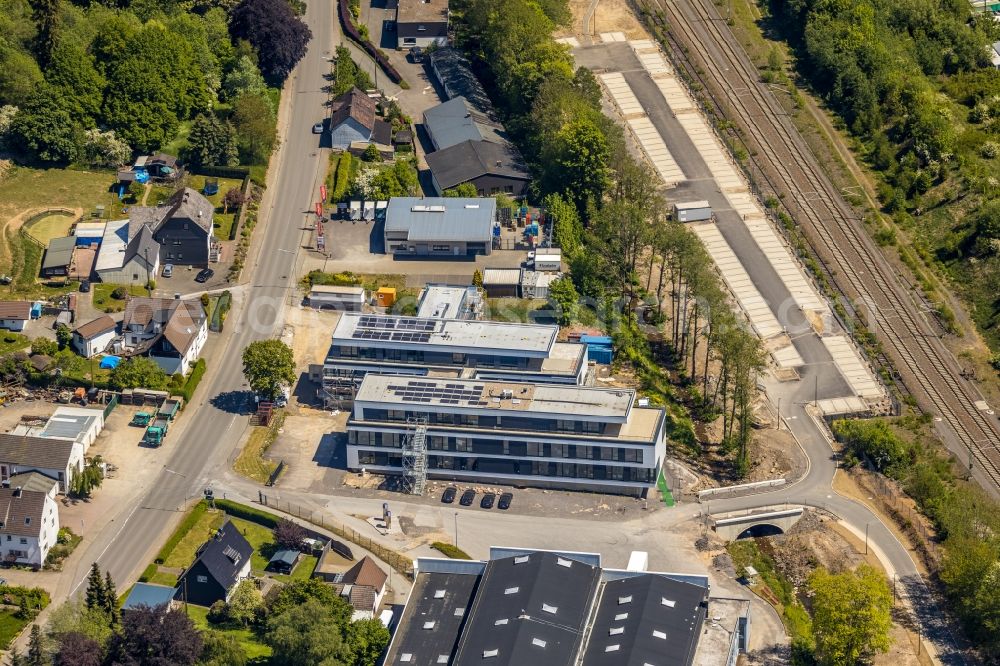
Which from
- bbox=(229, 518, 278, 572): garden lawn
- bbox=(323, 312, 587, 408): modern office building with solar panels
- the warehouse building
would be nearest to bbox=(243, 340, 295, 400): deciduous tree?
bbox=(323, 312, 587, 408): modern office building with solar panels

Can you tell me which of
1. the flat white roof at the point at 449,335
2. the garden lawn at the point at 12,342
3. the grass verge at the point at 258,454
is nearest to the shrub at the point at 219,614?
the grass verge at the point at 258,454

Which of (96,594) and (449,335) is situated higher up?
(449,335)

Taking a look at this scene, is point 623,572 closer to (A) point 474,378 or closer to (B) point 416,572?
(B) point 416,572

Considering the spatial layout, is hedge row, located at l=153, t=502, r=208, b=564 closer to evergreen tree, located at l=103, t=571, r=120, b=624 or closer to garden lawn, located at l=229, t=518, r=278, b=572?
garden lawn, located at l=229, t=518, r=278, b=572

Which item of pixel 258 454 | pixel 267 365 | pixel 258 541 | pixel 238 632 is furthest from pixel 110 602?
pixel 267 365

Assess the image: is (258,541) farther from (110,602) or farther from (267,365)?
(267,365)

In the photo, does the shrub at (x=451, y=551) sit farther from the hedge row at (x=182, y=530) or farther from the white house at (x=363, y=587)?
Answer: the hedge row at (x=182, y=530)

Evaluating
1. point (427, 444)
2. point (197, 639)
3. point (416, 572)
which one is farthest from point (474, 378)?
point (197, 639)
